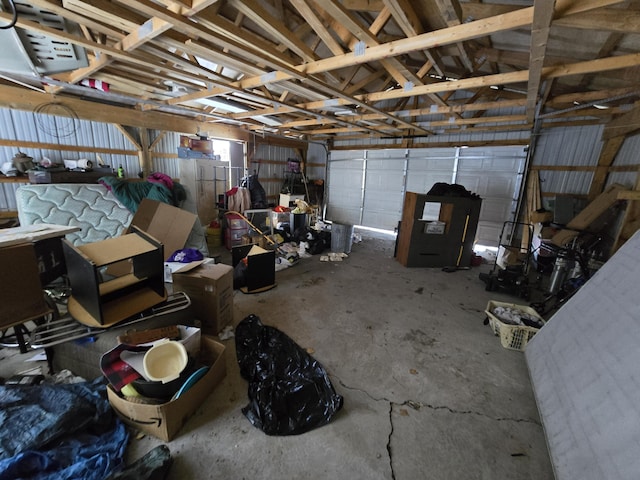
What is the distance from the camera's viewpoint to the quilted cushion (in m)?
3.40

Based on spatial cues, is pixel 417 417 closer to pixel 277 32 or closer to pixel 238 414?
pixel 238 414

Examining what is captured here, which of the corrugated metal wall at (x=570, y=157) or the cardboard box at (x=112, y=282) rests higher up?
the corrugated metal wall at (x=570, y=157)

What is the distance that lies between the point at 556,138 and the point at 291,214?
5672 millimetres

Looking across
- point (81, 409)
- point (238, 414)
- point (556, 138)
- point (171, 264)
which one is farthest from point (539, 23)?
point (556, 138)

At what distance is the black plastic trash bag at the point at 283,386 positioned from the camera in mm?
1648

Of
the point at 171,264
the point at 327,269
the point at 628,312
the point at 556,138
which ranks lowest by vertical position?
the point at 327,269

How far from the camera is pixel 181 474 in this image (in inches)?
53.7

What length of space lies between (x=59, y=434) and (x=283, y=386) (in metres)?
1.20

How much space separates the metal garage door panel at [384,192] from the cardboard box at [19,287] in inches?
281

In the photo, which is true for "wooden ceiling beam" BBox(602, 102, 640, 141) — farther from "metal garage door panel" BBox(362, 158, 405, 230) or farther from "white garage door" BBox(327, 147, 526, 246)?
"metal garage door panel" BBox(362, 158, 405, 230)

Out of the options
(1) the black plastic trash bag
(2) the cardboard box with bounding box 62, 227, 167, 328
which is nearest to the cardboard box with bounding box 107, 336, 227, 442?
(1) the black plastic trash bag

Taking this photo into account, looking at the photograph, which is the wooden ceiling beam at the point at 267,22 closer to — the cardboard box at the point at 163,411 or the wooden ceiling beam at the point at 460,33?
A: the wooden ceiling beam at the point at 460,33

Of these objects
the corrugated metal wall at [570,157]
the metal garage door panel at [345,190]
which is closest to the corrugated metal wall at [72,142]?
the metal garage door panel at [345,190]

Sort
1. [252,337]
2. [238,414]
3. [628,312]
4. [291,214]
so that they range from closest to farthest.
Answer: [628,312] < [238,414] < [252,337] < [291,214]
